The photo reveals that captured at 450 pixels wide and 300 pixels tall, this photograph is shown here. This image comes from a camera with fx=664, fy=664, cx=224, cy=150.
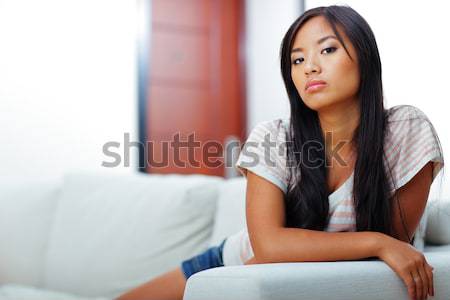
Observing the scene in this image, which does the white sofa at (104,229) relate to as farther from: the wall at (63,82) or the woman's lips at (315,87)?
the wall at (63,82)

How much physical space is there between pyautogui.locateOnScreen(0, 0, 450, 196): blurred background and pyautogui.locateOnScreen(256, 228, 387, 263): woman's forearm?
2.08m

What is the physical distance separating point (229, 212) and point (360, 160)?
67 centimetres

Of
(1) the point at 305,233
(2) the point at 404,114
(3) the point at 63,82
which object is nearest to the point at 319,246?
(1) the point at 305,233

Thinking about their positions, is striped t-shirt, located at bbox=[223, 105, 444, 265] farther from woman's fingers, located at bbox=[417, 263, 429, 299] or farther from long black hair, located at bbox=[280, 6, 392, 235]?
woman's fingers, located at bbox=[417, 263, 429, 299]

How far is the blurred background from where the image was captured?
3748 millimetres

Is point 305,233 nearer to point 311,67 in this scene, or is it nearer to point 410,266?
point 410,266

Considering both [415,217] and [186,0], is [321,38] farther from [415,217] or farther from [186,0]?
[186,0]

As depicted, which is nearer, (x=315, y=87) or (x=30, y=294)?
(x=315, y=87)

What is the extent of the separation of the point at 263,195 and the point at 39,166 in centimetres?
266

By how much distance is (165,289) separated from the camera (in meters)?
1.66

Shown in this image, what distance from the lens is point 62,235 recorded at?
2264 millimetres

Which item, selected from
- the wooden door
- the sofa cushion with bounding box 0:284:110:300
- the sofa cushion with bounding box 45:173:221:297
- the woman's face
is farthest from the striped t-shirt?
the wooden door

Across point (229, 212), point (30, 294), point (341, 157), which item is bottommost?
point (30, 294)

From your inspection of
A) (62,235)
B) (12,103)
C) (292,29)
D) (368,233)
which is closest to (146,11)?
(12,103)
